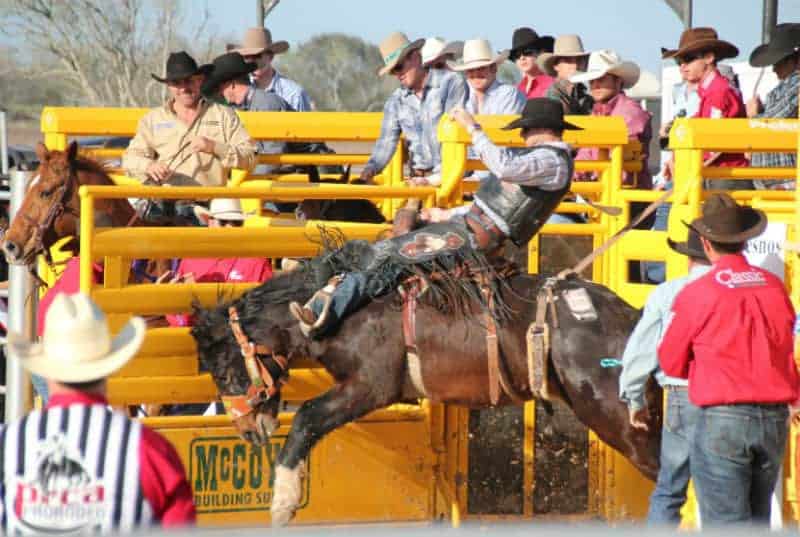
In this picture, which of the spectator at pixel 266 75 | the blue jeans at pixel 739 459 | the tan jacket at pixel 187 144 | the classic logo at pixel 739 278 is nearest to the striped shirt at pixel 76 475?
the blue jeans at pixel 739 459

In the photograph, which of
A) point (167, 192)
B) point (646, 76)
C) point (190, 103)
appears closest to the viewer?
point (167, 192)

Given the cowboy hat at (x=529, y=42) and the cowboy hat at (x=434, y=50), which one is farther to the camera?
the cowboy hat at (x=529, y=42)

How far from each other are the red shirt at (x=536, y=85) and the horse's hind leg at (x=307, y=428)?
4.72m

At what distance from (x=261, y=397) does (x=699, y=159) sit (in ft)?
7.70

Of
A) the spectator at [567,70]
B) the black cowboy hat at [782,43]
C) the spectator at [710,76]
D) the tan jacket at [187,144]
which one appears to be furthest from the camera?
the spectator at [567,70]

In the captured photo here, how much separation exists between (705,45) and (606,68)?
0.83 m

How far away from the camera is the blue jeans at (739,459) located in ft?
19.4

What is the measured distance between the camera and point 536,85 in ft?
38.4

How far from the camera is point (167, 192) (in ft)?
23.8

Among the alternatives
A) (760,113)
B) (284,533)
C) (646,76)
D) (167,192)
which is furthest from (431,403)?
(646,76)

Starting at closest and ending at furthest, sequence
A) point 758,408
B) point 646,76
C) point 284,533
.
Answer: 1. point 284,533
2. point 758,408
3. point 646,76

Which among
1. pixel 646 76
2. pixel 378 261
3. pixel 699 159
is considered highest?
pixel 646 76

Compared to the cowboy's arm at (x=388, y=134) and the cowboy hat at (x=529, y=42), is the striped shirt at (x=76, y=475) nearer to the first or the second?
the cowboy's arm at (x=388, y=134)

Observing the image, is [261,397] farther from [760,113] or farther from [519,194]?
[760,113]
